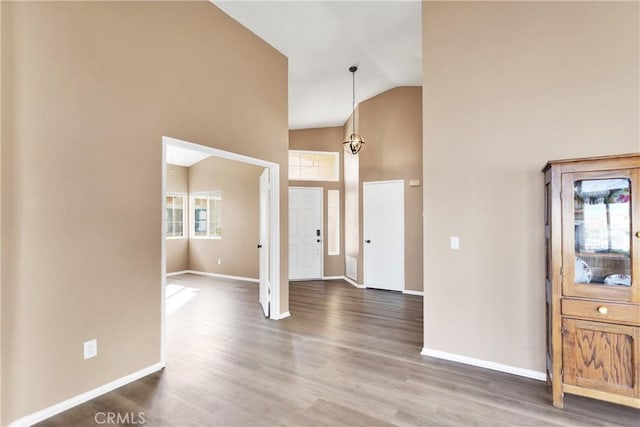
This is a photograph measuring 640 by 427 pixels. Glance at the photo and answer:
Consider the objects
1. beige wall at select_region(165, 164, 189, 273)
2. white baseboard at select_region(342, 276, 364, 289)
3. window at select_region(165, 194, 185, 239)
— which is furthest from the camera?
window at select_region(165, 194, 185, 239)

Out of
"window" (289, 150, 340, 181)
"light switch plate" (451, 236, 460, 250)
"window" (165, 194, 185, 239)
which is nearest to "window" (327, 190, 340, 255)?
"window" (289, 150, 340, 181)

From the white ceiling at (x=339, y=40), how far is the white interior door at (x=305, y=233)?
201cm

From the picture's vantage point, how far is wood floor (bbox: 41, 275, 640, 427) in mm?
2025

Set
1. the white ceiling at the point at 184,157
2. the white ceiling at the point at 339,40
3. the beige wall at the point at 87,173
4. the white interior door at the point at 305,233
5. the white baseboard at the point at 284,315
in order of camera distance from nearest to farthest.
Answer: the beige wall at the point at 87,173, the white ceiling at the point at 339,40, the white baseboard at the point at 284,315, the white interior door at the point at 305,233, the white ceiling at the point at 184,157

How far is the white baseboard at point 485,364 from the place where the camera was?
2.52 meters

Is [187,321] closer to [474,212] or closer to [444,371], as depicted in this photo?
[444,371]

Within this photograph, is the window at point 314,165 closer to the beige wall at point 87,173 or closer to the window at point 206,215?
the window at point 206,215

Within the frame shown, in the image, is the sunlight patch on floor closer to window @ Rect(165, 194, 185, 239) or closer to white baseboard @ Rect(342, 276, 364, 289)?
window @ Rect(165, 194, 185, 239)

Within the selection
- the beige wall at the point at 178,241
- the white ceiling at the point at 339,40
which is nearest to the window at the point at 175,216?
the beige wall at the point at 178,241

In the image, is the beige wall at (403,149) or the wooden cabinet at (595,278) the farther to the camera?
the beige wall at (403,149)

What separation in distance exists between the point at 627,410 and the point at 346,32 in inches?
171

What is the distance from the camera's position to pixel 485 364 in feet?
8.88

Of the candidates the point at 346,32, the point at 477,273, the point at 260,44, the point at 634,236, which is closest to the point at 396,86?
the point at 346,32

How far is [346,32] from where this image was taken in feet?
12.3
